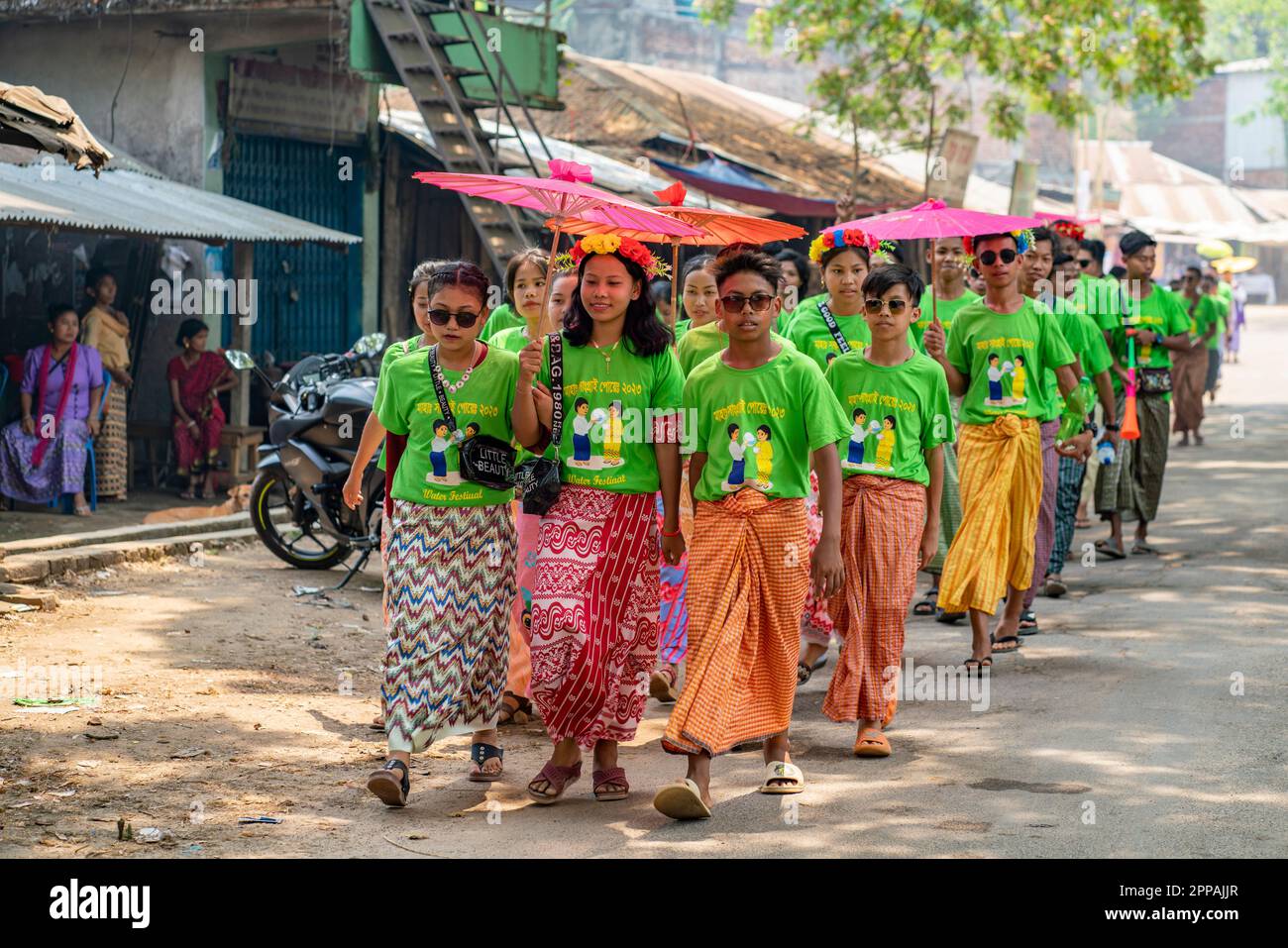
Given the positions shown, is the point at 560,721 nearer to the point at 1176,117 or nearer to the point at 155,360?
the point at 155,360

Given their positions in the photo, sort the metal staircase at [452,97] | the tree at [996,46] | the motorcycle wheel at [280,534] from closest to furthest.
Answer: the motorcycle wheel at [280,534], the metal staircase at [452,97], the tree at [996,46]

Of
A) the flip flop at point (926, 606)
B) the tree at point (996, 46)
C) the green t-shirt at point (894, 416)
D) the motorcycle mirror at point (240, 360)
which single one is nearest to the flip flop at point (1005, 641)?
the flip flop at point (926, 606)

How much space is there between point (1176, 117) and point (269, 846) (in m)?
67.8

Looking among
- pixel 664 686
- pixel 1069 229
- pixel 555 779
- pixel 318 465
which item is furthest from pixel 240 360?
pixel 555 779

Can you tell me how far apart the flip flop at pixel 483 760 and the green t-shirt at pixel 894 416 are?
1696mm

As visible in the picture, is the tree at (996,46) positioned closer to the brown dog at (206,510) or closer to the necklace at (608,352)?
the brown dog at (206,510)

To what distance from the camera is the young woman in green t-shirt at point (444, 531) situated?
18.5ft

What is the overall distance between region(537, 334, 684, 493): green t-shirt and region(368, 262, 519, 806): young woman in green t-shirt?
250mm

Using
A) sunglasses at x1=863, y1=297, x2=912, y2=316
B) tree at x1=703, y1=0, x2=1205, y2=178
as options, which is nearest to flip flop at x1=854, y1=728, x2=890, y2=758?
sunglasses at x1=863, y1=297, x2=912, y2=316

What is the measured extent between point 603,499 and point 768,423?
1.97 ft

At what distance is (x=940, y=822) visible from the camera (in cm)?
533

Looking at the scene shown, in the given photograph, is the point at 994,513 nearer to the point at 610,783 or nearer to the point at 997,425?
the point at 997,425

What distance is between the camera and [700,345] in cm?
750

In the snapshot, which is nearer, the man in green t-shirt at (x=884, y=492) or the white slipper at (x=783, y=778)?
the white slipper at (x=783, y=778)
